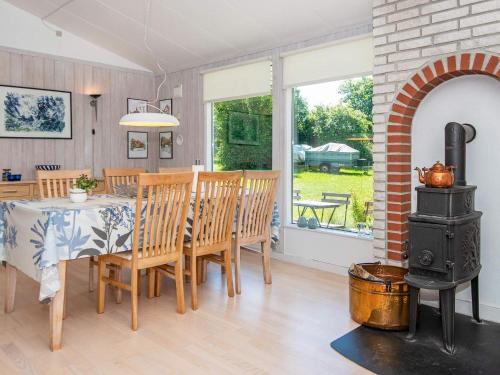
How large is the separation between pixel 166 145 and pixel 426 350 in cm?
469

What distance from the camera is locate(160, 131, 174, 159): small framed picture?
20.7ft

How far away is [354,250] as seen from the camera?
167 inches

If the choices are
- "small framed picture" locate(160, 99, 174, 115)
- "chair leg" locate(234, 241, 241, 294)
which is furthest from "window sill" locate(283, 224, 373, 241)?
"small framed picture" locate(160, 99, 174, 115)

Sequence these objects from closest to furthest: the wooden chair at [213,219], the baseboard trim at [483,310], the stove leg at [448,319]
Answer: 1. the stove leg at [448,319]
2. the baseboard trim at [483,310]
3. the wooden chair at [213,219]

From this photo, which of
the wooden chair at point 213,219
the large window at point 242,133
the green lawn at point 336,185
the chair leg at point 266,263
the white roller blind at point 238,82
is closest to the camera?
the wooden chair at point 213,219

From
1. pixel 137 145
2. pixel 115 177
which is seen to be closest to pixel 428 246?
pixel 115 177

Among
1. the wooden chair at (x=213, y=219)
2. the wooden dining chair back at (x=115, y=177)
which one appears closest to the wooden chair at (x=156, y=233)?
the wooden chair at (x=213, y=219)

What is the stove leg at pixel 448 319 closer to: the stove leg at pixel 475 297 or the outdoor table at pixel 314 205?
the stove leg at pixel 475 297

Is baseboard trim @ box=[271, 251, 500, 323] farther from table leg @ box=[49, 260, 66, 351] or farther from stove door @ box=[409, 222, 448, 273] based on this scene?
table leg @ box=[49, 260, 66, 351]

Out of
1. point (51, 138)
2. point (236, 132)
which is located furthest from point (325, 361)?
point (51, 138)

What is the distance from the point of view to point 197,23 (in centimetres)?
476

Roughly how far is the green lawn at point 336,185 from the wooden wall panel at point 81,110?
2.68 m

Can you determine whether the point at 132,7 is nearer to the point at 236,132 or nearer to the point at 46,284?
the point at 236,132

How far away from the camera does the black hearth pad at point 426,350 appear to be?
2.36m
